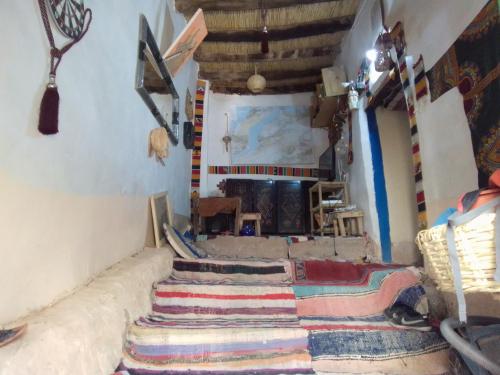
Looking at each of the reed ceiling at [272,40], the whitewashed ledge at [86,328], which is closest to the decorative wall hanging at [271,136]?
the reed ceiling at [272,40]

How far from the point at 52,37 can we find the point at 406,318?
180 centimetres

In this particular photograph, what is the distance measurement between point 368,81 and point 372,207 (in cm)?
119

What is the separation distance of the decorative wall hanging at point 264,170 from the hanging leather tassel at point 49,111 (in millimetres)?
3465

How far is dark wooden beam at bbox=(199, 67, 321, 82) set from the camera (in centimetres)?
415

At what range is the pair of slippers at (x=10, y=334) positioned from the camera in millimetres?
665

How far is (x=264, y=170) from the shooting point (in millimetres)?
4375

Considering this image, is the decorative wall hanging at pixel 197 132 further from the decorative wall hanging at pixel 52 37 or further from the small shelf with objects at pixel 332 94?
the decorative wall hanging at pixel 52 37

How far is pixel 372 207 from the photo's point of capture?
109 inches

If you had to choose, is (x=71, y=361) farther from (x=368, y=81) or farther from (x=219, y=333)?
(x=368, y=81)

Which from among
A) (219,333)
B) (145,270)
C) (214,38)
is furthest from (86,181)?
(214,38)

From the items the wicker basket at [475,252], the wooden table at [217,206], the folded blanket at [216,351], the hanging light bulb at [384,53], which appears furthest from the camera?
the wooden table at [217,206]

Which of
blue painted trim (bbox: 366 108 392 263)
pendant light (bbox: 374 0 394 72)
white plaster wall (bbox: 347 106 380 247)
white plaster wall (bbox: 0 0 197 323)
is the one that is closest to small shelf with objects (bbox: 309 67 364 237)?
white plaster wall (bbox: 347 106 380 247)

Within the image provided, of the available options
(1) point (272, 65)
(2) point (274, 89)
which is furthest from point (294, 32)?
(2) point (274, 89)

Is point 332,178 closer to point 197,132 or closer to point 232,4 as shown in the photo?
point 197,132
